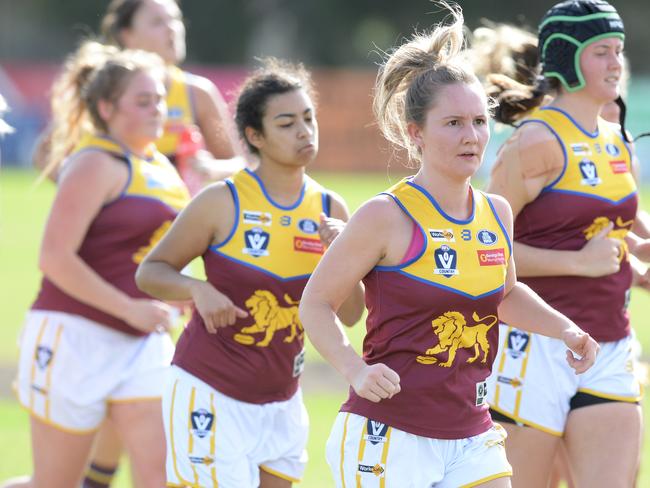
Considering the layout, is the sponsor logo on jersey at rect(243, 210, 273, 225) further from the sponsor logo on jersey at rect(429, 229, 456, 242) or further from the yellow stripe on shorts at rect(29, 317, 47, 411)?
the yellow stripe on shorts at rect(29, 317, 47, 411)

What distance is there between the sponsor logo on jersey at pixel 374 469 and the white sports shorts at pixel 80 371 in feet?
5.83

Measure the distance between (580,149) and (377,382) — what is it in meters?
1.72

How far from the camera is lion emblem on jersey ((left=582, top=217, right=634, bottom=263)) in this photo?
15.9 feet

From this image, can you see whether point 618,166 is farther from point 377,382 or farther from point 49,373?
point 49,373

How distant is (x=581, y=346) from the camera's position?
4070 millimetres

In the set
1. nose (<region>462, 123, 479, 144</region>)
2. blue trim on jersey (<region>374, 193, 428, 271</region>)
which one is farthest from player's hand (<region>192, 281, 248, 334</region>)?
nose (<region>462, 123, 479, 144</region>)

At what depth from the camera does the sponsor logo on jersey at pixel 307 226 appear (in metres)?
4.71

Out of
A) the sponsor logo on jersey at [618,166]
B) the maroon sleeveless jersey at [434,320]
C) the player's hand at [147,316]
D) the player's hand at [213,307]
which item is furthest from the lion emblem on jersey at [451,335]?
the player's hand at [147,316]

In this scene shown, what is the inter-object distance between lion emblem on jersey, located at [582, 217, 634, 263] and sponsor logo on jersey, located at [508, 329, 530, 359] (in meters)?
0.47

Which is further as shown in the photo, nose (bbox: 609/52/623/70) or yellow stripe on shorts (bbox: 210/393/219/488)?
nose (bbox: 609/52/623/70)

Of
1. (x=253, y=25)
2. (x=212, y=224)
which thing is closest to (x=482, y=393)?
(x=212, y=224)

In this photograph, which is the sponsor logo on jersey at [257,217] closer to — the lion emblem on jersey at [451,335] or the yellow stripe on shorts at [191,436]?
the yellow stripe on shorts at [191,436]

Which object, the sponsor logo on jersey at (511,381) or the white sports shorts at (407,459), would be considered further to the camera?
the sponsor logo on jersey at (511,381)

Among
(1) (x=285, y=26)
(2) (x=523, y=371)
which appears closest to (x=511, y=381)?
(2) (x=523, y=371)
